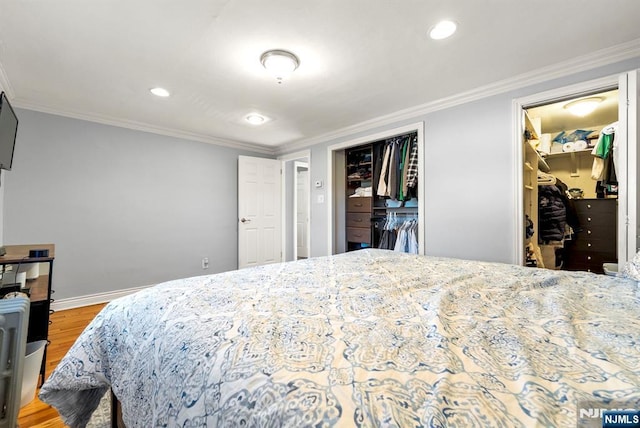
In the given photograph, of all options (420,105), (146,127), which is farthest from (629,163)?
(146,127)

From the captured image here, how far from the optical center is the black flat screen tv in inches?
70.1

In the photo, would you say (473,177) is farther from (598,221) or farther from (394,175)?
(598,221)

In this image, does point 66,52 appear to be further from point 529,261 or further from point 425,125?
point 529,261

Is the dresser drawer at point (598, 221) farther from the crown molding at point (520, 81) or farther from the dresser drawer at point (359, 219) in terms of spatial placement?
the dresser drawer at point (359, 219)

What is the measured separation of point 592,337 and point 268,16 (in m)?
2.03

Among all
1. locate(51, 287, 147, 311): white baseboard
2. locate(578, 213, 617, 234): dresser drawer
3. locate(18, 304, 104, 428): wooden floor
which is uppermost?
locate(578, 213, 617, 234): dresser drawer

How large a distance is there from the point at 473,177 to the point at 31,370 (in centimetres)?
345

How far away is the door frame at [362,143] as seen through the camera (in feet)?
9.77

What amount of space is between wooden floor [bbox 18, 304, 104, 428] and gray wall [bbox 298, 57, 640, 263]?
3064 mm

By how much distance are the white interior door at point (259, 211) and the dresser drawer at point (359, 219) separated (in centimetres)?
138

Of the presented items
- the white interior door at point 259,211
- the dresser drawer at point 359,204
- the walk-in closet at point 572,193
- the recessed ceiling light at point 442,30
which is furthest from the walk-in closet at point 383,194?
the recessed ceiling light at point 442,30

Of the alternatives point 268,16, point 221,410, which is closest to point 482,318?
point 221,410

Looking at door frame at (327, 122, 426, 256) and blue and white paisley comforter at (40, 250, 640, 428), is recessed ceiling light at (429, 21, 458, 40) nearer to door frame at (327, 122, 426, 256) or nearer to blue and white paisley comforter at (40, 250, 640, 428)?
door frame at (327, 122, 426, 256)

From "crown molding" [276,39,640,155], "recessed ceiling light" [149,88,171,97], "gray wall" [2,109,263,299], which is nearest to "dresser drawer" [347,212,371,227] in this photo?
"crown molding" [276,39,640,155]
